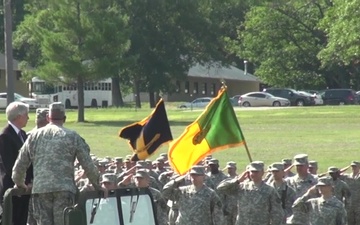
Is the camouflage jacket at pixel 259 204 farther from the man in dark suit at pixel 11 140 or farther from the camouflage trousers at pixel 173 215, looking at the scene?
the man in dark suit at pixel 11 140

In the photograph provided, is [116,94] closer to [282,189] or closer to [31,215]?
[282,189]

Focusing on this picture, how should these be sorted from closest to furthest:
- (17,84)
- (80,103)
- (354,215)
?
1. (354,215)
2. (80,103)
3. (17,84)

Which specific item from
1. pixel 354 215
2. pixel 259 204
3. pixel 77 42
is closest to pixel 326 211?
pixel 259 204

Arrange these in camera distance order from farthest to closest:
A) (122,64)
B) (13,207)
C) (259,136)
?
(122,64)
(259,136)
(13,207)

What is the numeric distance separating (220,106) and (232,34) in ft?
242

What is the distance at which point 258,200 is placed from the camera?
50.8 ft

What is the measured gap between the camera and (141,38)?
7494cm

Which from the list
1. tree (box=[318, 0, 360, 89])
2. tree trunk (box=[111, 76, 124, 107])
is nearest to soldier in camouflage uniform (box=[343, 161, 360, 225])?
tree (box=[318, 0, 360, 89])

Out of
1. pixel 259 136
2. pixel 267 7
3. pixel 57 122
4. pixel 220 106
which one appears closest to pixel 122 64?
pixel 259 136

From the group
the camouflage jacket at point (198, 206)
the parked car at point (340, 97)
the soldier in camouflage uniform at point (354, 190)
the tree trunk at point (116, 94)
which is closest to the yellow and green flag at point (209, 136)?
the camouflage jacket at point (198, 206)

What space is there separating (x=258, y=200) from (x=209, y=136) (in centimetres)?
271

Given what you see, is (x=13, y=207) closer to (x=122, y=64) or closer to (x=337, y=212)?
(x=337, y=212)

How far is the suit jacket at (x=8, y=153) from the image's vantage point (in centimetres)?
1039

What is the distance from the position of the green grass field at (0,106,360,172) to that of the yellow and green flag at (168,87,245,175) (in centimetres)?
979
